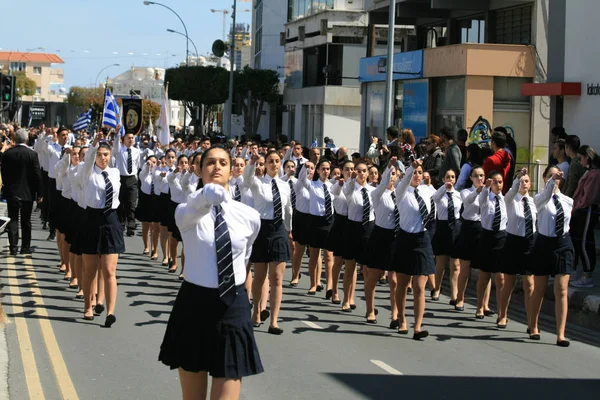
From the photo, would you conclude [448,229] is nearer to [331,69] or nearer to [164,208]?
[164,208]

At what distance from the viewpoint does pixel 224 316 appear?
5.96 m

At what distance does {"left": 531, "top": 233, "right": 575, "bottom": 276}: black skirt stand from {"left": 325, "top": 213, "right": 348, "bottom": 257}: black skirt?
3052mm

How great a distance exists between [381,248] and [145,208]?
7.34 m

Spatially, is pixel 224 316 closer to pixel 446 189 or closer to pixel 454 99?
pixel 446 189

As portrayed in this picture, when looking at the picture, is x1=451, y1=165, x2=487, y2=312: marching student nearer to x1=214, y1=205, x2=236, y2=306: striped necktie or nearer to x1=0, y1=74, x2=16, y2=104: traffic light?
x1=214, y1=205, x2=236, y2=306: striped necktie

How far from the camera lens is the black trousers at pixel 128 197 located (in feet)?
66.4

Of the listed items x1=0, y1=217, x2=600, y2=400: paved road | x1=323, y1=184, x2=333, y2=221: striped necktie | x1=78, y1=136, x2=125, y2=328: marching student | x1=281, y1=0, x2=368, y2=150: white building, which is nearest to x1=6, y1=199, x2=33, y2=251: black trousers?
x1=0, y1=217, x2=600, y2=400: paved road

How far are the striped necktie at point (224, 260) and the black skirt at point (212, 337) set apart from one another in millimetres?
48

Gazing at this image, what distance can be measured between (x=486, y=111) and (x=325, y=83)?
23089mm

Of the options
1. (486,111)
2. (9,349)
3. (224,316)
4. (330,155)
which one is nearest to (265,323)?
(9,349)

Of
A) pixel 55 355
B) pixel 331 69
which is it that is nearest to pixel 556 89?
pixel 55 355

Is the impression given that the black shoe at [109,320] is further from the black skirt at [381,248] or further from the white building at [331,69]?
the white building at [331,69]

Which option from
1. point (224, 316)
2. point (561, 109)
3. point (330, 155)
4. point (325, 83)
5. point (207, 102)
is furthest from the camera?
point (207, 102)

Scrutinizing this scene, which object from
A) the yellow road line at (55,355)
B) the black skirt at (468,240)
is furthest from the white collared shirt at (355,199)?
the yellow road line at (55,355)
